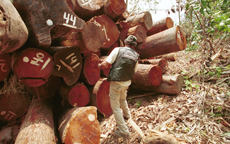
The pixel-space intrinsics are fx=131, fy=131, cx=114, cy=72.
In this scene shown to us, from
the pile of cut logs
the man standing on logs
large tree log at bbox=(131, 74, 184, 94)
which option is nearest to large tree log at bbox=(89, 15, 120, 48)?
the pile of cut logs

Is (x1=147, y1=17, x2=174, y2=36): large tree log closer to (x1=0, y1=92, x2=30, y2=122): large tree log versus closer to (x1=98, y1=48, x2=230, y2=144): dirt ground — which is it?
(x1=98, y1=48, x2=230, y2=144): dirt ground

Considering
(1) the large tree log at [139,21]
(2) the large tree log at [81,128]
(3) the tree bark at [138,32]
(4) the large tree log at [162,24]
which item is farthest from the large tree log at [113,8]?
(2) the large tree log at [81,128]

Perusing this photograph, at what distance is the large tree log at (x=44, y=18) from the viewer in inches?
58.3

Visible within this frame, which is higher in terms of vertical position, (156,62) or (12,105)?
(156,62)

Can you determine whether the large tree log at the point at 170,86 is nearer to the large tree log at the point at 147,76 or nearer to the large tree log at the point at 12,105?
the large tree log at the point at 147,76

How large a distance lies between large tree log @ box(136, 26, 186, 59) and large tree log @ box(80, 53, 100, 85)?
1.88 m

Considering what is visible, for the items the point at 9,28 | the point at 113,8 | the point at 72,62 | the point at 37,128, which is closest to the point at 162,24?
the point at 113,8

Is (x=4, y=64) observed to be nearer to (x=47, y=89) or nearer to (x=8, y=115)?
(x=47, y=89)

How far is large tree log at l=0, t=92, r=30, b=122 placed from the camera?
2.16 metres

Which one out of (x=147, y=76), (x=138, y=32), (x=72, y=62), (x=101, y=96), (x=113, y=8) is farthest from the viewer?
(x=138, y=32)

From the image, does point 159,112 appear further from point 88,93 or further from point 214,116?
point 88,93

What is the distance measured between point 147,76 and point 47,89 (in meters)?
2.23

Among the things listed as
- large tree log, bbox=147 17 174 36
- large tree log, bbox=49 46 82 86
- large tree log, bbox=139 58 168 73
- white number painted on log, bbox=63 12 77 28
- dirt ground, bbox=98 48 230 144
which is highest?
large tree log, bbox=147 17 174 36

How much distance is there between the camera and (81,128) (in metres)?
1.76
